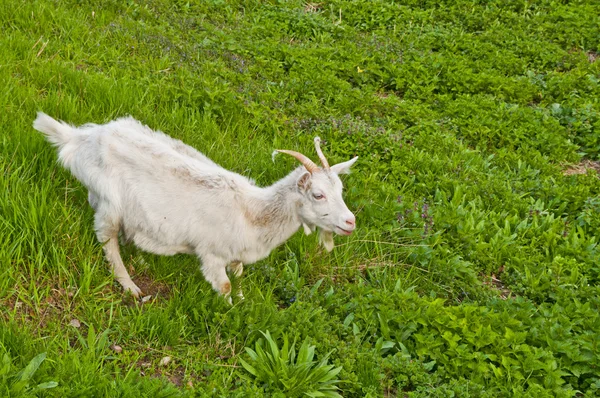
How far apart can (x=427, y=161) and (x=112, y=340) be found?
419 cm

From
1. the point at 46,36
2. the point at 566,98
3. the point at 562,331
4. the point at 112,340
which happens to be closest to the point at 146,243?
the point at 112,340

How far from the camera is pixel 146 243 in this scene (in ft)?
16.2

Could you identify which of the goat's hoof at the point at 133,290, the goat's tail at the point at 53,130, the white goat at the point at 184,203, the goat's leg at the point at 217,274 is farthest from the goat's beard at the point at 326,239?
the goat's tail at the point at 53,130

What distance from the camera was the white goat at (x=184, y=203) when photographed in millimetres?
4832

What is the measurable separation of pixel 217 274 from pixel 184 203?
0.59 meters

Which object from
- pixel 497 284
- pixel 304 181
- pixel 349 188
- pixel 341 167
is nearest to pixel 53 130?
pixel 304 181

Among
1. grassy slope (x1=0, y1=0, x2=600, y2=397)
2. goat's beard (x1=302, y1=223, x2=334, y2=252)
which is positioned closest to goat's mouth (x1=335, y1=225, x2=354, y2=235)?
goat's beard (x1=302, y1=223, x2=334, y2=252)

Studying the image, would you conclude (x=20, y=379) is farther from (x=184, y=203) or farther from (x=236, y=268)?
(x=236, y=268)

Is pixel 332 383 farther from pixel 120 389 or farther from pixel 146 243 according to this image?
pixel 146 243

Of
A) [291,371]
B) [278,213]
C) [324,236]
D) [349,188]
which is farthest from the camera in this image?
[349,188]

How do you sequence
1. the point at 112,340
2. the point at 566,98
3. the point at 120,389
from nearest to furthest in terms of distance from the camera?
the point at 120,389 → the point at 112,340 → the point at 566,98

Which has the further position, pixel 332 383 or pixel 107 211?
pixel 107 211

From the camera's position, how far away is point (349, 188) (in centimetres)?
660

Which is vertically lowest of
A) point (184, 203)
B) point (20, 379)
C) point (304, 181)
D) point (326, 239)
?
point (20, 379)
